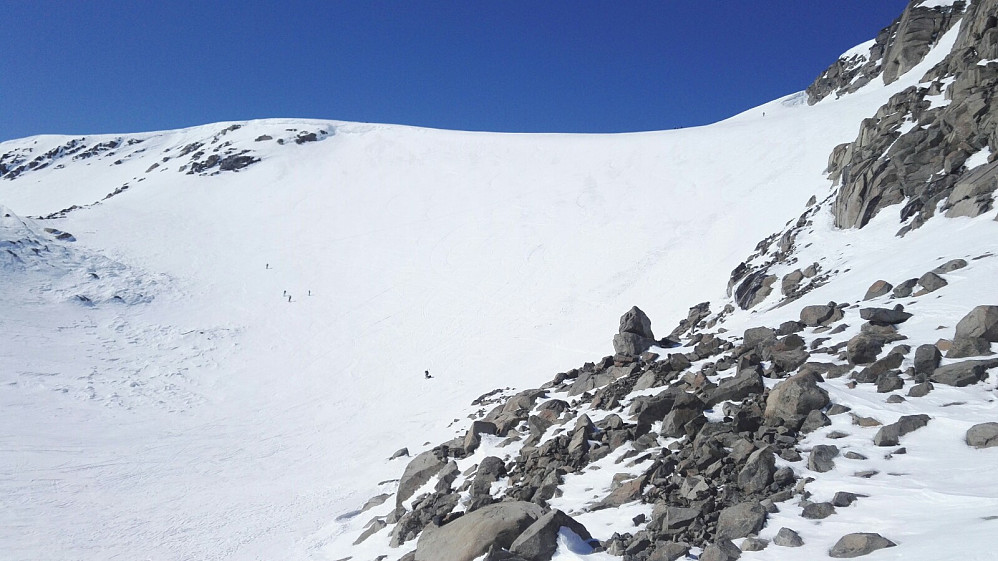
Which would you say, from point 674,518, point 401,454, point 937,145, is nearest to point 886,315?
point 674,518

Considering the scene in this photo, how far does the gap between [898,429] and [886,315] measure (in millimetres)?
4303

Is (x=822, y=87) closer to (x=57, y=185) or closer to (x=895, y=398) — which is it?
(x=895, y=398)

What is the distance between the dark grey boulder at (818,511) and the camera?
6.38 meters

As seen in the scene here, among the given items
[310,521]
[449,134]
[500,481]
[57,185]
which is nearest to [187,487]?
[310,521]

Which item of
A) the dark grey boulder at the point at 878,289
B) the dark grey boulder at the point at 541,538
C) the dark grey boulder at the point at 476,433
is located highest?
the dark grey boulder at the point at 878,289

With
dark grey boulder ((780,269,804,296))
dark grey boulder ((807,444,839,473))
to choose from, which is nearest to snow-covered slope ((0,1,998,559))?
dark grey boulder ((807,444,839,473))

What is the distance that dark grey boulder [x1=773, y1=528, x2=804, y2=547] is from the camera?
19.7 ft

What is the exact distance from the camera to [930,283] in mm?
12148

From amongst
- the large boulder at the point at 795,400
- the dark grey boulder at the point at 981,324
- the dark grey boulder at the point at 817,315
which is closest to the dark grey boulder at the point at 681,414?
the large boulder at the point at 795,400

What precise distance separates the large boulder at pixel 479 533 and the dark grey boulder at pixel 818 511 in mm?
3101

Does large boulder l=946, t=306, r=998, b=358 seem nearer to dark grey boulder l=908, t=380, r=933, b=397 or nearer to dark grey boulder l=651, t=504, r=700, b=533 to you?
dark grey boulder l=908, t=380, r=933, b=397

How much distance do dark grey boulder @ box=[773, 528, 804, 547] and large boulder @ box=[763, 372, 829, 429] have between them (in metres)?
2.87

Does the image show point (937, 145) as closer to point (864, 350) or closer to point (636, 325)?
point (636, 325)

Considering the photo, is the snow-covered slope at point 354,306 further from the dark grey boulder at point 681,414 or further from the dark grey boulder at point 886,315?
the dark grey boulder at point 681,414
